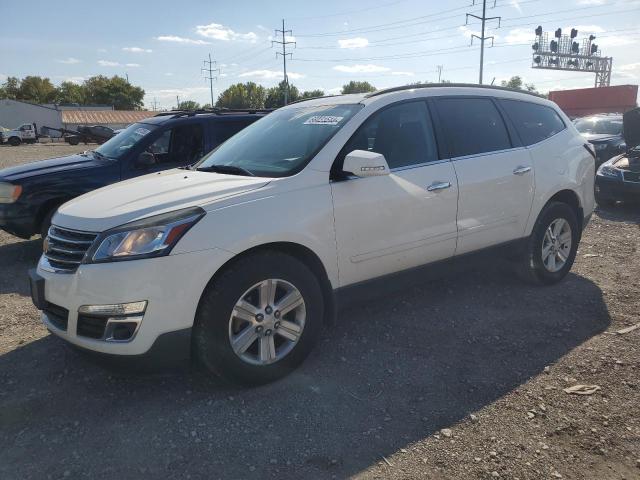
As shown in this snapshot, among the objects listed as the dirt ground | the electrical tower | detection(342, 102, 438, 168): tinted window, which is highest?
the electrical tower

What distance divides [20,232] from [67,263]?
12.0 feet

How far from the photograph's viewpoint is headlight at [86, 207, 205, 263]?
2736mm

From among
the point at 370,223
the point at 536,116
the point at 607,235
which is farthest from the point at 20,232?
the point at 607,235

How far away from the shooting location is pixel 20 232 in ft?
19.6

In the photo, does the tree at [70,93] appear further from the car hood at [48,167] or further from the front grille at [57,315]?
the front grille at [57,315]

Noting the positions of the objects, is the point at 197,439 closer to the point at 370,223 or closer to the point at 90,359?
the point at 90,359

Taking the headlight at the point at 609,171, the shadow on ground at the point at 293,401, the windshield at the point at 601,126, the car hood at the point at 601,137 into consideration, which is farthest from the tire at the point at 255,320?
the windshield at the point at 601,126

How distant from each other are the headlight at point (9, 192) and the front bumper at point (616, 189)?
354 inches

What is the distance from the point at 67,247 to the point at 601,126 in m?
14.5

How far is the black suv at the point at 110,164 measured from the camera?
5844mm

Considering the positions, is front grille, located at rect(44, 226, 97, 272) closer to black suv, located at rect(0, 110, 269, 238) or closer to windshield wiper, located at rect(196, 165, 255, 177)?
windshield wiper, located at rect(196, 165, 255, 177)

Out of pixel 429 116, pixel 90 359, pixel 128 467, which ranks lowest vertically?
pixel 128 467

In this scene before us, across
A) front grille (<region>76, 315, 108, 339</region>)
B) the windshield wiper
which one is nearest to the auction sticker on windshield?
the windshield wiper

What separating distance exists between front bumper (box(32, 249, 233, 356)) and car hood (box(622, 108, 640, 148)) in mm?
9003
